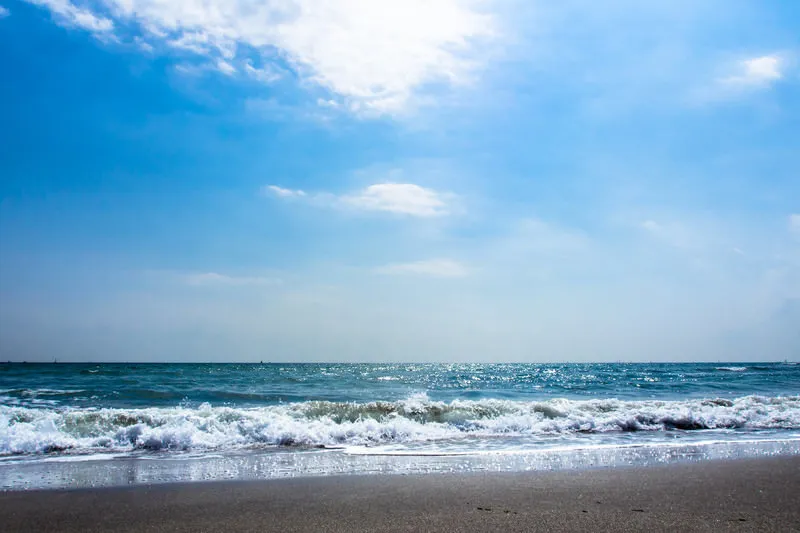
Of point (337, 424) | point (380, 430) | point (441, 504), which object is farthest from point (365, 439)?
point (441, 504)

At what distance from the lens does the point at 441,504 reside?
16.3 ft

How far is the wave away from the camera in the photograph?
966cm

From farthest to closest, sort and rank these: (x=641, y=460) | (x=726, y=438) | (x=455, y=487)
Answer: (x=726, y=438) < (x=641, y=460) < (x=455, y=487)

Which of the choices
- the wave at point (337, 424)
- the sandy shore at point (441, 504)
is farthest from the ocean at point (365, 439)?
the sandy shore at point (441, 504)

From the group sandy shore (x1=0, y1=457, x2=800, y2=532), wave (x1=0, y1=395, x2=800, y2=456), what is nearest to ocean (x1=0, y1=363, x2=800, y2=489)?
wave (x1=0, y1=395, x2=800, y2=456)

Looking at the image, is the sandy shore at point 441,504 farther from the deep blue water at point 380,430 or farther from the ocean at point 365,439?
the deep blue water at point 380,430

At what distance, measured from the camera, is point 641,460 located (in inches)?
305

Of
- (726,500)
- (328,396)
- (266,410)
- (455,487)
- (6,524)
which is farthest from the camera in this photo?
(328,396)

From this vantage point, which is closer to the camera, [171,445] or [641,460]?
[641,460]

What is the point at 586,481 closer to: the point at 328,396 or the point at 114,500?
the point at 114,500

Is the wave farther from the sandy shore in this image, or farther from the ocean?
the sandy shore

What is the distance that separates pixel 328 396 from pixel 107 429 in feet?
33.8

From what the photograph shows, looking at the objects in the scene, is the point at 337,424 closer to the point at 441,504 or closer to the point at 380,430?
the point at 380,430

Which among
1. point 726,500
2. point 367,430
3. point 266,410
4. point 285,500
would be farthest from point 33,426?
point 726,500
